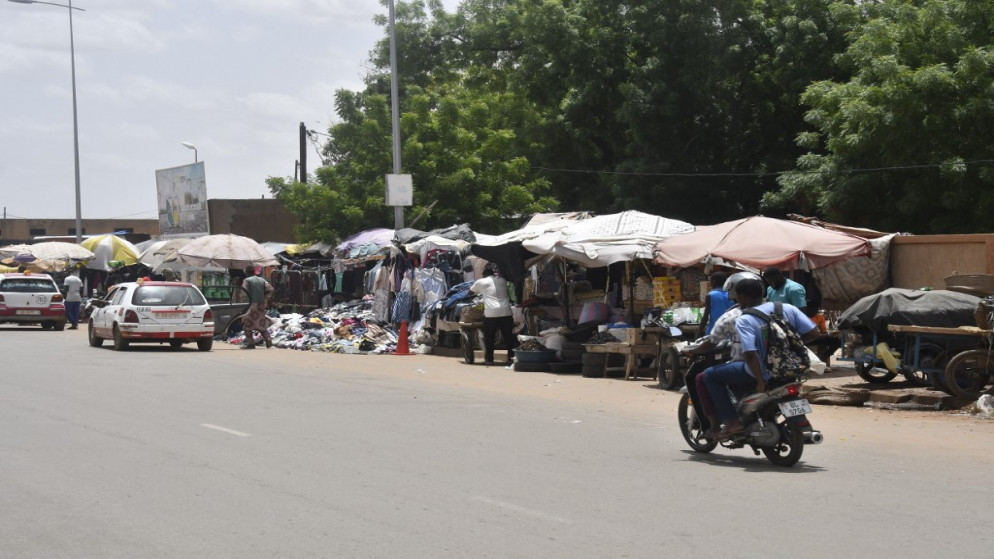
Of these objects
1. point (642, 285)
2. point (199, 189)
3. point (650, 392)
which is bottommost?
point (650, 392)

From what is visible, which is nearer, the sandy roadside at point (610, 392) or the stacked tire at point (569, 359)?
the sandy roadside at point (610, 392)

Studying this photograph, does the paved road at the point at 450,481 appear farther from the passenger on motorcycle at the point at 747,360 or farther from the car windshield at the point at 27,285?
the car windshield at the point at 27,285

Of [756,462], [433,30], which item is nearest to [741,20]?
[433,30]

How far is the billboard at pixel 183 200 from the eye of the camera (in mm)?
46375

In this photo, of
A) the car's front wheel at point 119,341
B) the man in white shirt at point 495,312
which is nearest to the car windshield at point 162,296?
the car's front wheel at point 119,341

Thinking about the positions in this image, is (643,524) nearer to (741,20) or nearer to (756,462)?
(756,462)

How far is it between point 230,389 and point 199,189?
105 feet

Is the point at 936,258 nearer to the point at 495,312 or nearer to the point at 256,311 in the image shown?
the point at 495,312

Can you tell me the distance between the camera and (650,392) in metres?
16.6

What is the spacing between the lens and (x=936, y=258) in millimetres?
18953

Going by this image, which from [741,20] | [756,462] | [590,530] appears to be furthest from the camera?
[741,20]

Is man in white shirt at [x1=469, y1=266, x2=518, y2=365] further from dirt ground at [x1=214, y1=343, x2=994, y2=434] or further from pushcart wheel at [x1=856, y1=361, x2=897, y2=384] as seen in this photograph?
pushcart wheel at [x1=856, y1=361, x2=897, y2=384]

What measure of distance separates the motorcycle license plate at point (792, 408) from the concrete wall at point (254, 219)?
4425 centimetres

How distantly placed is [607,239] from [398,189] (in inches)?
401
